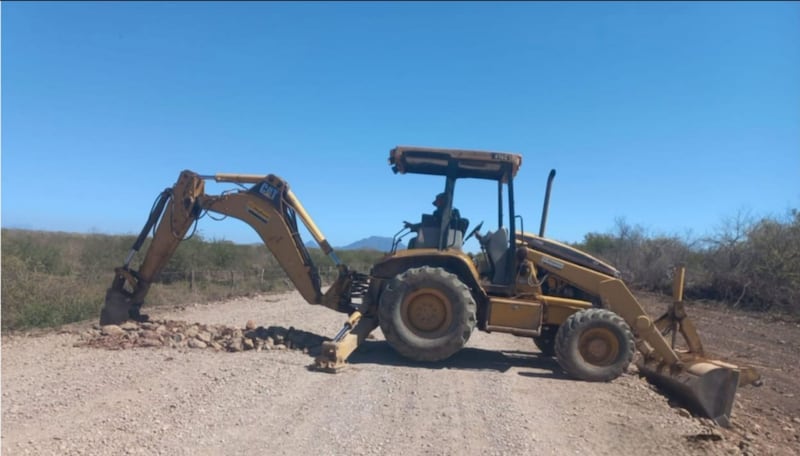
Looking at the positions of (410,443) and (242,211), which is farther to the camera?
(242,211)

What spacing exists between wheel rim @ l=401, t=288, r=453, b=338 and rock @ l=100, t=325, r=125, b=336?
4.55 m

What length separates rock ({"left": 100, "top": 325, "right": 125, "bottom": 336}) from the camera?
940 cm

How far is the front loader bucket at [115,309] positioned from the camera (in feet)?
33.3

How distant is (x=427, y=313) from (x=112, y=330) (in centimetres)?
501

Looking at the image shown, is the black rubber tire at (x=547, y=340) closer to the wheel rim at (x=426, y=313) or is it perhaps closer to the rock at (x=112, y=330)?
the wheel rim at (x=426, y=313)

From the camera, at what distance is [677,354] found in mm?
8734

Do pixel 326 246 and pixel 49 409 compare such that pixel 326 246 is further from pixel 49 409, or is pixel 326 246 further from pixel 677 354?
pixel 677 354

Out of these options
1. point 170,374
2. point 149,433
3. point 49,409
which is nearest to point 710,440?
point 149,433

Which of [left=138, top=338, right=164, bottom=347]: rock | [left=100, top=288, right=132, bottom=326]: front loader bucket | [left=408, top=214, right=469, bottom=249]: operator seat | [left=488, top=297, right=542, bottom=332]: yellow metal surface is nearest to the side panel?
[left=488, top=297, right=542, bottom=332]: yellow metal surface

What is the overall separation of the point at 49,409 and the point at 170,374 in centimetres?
158

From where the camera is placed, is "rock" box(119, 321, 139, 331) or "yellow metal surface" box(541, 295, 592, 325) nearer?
"yellow metal surface" box(541, 295, 592, 325)

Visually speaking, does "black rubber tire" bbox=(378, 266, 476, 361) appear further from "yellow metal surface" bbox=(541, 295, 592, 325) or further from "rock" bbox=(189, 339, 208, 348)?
"rock" bbox=(189, 339, 208, 348)

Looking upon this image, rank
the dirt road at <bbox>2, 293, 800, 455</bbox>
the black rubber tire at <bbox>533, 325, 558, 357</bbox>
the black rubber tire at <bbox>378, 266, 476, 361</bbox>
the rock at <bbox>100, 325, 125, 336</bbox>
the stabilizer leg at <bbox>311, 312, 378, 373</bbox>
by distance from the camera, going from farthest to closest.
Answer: the black rubber tire at <bbox>533, 325, 558, 357</bbox> < the rock at <bbox>100, 325, 125, 336</bbox> < the black rubber tire at <bbox>378, 266, 476, 361</bbox> < the stabilizer leg at <bbox>311, 312, 378, 373</bbox> < the dirt road at <bbox>2, 293, 800, 455</bbox>

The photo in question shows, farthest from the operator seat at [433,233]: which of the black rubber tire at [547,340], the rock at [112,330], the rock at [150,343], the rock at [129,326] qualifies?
the rock at [112,330]
